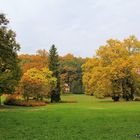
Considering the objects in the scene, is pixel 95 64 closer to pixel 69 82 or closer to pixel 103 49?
pixel 103 49

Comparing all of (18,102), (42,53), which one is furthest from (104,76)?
(42,53)

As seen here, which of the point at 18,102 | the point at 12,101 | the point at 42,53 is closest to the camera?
the point at 18,102

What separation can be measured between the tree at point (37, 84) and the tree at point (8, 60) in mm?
12879

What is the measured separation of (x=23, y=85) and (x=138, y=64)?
74.3ft

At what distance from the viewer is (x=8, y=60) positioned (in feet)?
164

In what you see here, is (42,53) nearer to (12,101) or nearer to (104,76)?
(104,76)

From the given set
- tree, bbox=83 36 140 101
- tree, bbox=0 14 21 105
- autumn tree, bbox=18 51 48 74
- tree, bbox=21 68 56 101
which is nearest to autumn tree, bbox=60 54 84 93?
autumn tree, bbox=18 51 48 74

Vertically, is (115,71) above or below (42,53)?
below

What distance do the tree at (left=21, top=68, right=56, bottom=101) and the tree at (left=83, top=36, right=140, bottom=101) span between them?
7681 millimetres

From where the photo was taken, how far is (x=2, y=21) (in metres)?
41.4

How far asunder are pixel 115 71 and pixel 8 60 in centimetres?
3032

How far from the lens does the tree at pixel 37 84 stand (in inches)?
2822

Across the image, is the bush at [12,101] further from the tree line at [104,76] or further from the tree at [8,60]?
the tree at [8,60]

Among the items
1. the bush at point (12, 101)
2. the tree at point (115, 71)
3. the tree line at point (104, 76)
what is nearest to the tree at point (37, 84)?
the tree line at point (104, 76)
